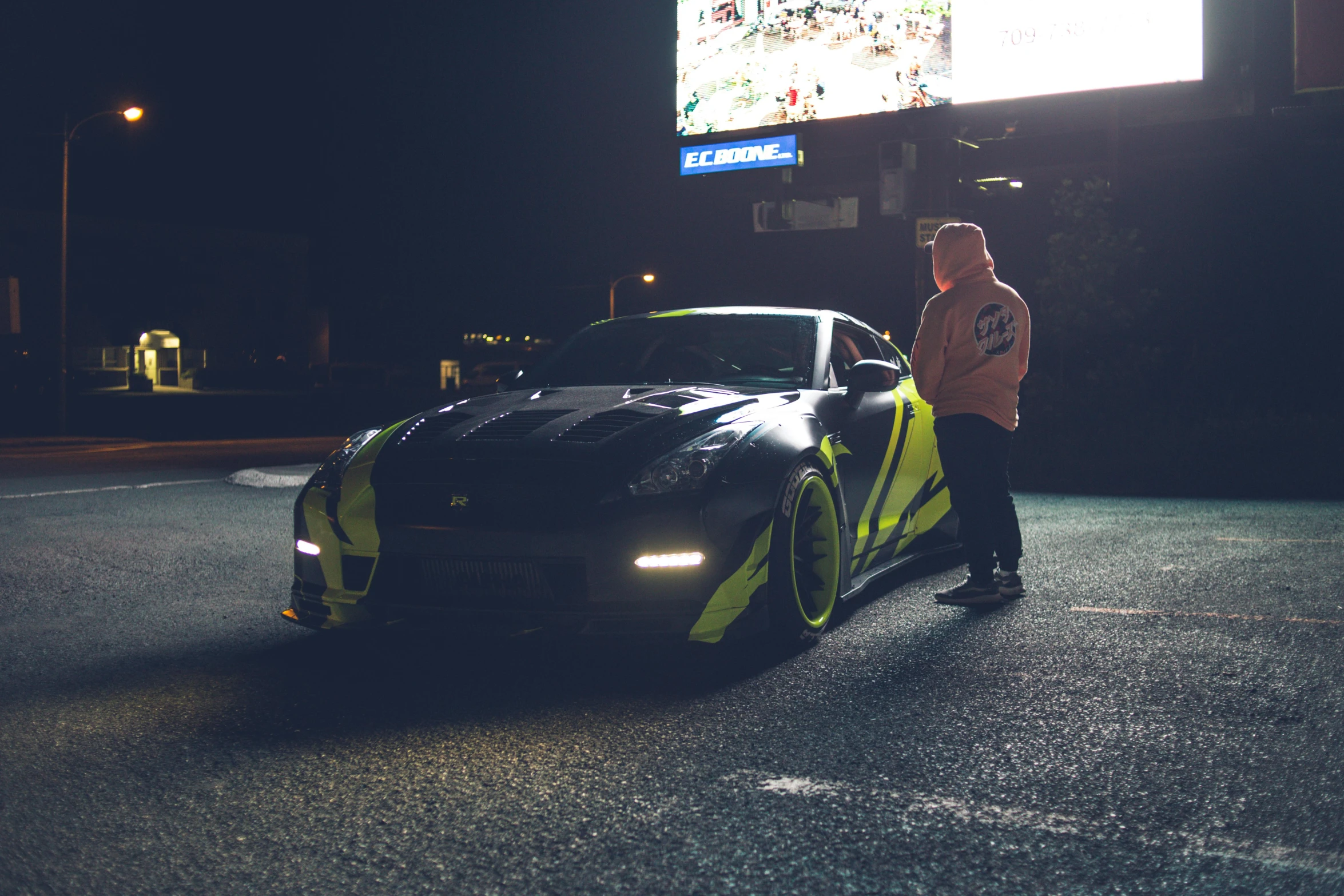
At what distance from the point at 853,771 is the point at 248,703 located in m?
2.07

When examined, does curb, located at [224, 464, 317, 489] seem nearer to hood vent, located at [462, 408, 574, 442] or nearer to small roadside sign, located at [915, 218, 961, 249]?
hood vent, located at [462, 408, 574, 442]

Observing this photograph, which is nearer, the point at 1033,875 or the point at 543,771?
the point at 1033,875

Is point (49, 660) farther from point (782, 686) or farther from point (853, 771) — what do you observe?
point (853, 771)

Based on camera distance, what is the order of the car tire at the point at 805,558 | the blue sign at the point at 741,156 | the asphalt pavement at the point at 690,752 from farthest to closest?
the blue sign at the point at 741,156, the car tire at the point at 805,558, the asphalt pavement at the point at 690,752

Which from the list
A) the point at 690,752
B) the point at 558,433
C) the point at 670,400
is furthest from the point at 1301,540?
the point at 690,752

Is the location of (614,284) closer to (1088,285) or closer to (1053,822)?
(1088,285)

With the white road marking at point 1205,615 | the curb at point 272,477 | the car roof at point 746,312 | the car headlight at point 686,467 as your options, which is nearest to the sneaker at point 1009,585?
the white road marking at point 1205,615

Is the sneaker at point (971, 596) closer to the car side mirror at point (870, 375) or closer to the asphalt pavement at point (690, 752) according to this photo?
the asphalt pavement at point (690, 752)

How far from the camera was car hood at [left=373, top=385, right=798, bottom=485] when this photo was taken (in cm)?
446

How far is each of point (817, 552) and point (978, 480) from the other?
1235 mm

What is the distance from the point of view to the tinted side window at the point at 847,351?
19.3ft

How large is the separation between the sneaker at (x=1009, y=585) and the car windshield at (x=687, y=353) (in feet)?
4.69

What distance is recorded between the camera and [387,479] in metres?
4.58

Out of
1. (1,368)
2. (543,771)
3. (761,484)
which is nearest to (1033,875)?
(543,771)
